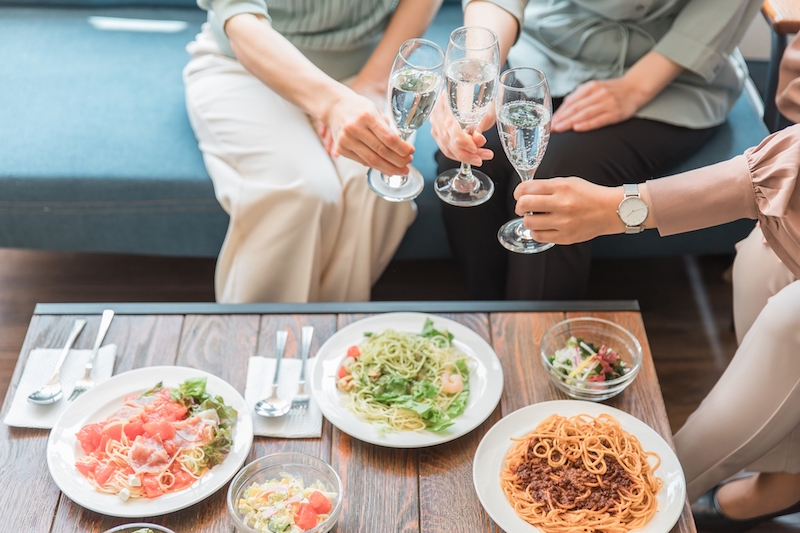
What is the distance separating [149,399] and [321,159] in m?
0.82

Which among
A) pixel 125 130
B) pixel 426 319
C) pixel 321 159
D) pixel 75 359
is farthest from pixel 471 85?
pixel 125 130

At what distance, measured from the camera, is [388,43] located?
81.0 inches

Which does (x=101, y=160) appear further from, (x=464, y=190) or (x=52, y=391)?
(x=464, y=190)

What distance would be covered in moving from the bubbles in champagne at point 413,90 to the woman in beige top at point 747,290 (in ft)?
0.72

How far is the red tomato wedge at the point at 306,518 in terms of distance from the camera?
1.18 meters

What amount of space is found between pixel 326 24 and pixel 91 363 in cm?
103

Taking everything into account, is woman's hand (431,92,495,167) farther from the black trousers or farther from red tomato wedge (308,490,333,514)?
red tomato wedge (308,490,333,514)

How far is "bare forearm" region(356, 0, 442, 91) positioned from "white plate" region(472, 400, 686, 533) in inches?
A: 40.5

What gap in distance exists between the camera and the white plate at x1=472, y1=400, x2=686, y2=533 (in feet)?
4.03

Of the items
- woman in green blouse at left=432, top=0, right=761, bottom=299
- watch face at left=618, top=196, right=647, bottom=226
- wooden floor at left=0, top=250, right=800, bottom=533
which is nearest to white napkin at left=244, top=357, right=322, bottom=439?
watch face at left=618, top=196, right=647, bottom=226

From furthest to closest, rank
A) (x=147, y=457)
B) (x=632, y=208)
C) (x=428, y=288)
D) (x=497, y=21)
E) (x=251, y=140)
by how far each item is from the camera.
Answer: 1. (x=428, y=288)
2. (x=251, y=140)
3. (x=497, y=21)
4. (x=632, y=208)
5. (x=147, y=457)

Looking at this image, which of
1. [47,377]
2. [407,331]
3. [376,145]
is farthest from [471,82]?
[47,377]

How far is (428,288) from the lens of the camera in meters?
2.54

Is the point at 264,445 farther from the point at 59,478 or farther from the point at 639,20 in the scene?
the point at 639,20
